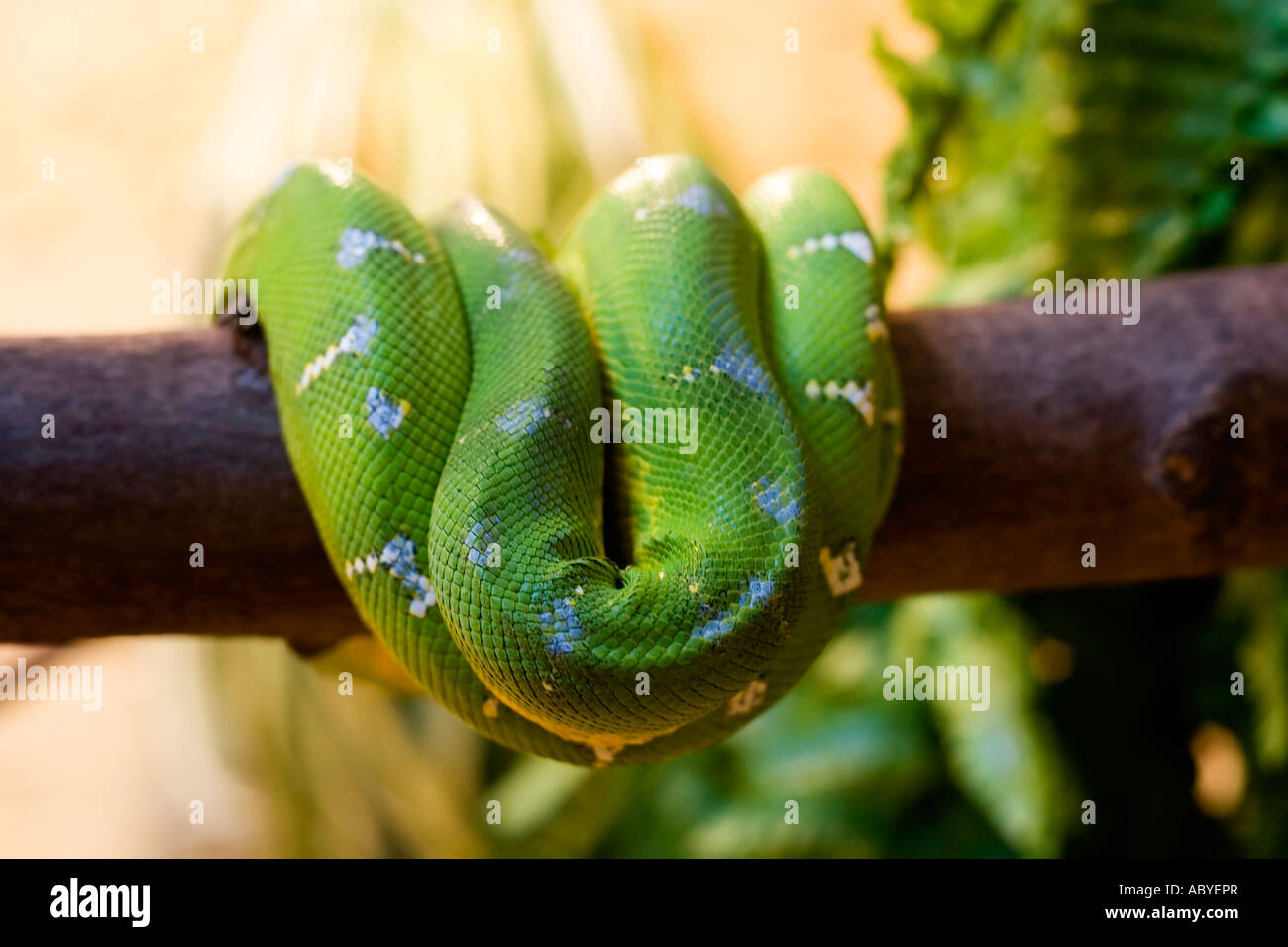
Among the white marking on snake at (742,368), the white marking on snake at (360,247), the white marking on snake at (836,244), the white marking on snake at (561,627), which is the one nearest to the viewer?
the white marking on snake at (561,627)

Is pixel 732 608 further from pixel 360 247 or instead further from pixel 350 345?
pixel 360 247

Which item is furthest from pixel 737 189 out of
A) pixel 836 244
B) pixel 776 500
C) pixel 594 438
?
pixel 776 500

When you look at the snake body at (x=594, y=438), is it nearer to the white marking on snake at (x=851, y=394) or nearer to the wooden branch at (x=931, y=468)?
the white marking on snake at (x=851, y=394)

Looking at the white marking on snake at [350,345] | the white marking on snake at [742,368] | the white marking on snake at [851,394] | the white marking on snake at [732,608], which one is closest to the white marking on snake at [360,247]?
the white marking on snake at [350,345]

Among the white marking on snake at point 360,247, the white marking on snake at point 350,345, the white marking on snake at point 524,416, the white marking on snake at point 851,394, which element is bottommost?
the white marking on snake at point 524,416

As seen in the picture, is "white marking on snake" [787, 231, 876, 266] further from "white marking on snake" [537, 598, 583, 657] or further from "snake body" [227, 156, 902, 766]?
"white marking on snake" [537, 598, 583, 657]

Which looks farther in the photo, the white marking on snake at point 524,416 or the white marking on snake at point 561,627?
the white marking on snake at point 524,416

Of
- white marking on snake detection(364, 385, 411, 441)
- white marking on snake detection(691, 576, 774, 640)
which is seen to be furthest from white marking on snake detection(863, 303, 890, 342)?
white marking on snake detection(364, 385, 411, 441)
